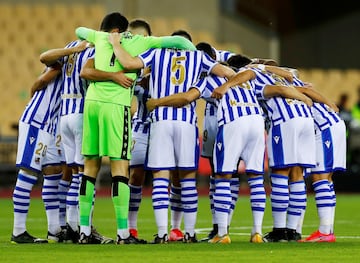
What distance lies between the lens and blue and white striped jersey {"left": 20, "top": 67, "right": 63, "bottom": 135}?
407 inches

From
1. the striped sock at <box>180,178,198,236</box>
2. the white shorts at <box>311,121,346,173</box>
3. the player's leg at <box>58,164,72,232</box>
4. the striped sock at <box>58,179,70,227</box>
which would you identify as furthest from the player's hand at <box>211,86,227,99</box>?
the striped sock at <box>58,179,70,227</box>

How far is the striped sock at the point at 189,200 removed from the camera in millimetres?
10141

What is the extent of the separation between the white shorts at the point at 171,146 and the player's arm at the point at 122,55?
64 centimetres

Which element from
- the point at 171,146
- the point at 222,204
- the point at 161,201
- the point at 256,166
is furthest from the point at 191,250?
the point at 256,166

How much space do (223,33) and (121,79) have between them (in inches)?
723

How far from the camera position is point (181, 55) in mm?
10219

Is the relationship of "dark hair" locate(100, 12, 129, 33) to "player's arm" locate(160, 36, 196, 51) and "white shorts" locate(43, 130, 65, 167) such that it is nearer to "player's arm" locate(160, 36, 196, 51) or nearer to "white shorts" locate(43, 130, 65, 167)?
"player's arm" locate(160, 36, 196, 51)

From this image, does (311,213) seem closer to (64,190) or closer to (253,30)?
(64,190)

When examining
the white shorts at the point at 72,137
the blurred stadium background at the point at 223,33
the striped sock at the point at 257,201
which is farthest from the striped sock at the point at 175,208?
the blurred stadium background at the point at 223,33

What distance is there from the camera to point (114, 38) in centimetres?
975

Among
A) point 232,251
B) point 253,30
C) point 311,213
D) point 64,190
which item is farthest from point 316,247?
point 253,30

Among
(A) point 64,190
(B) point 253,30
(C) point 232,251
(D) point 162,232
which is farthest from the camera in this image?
(B) point 253,30

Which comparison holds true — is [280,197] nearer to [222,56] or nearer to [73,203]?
[222,56]

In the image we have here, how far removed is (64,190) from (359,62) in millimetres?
19736
